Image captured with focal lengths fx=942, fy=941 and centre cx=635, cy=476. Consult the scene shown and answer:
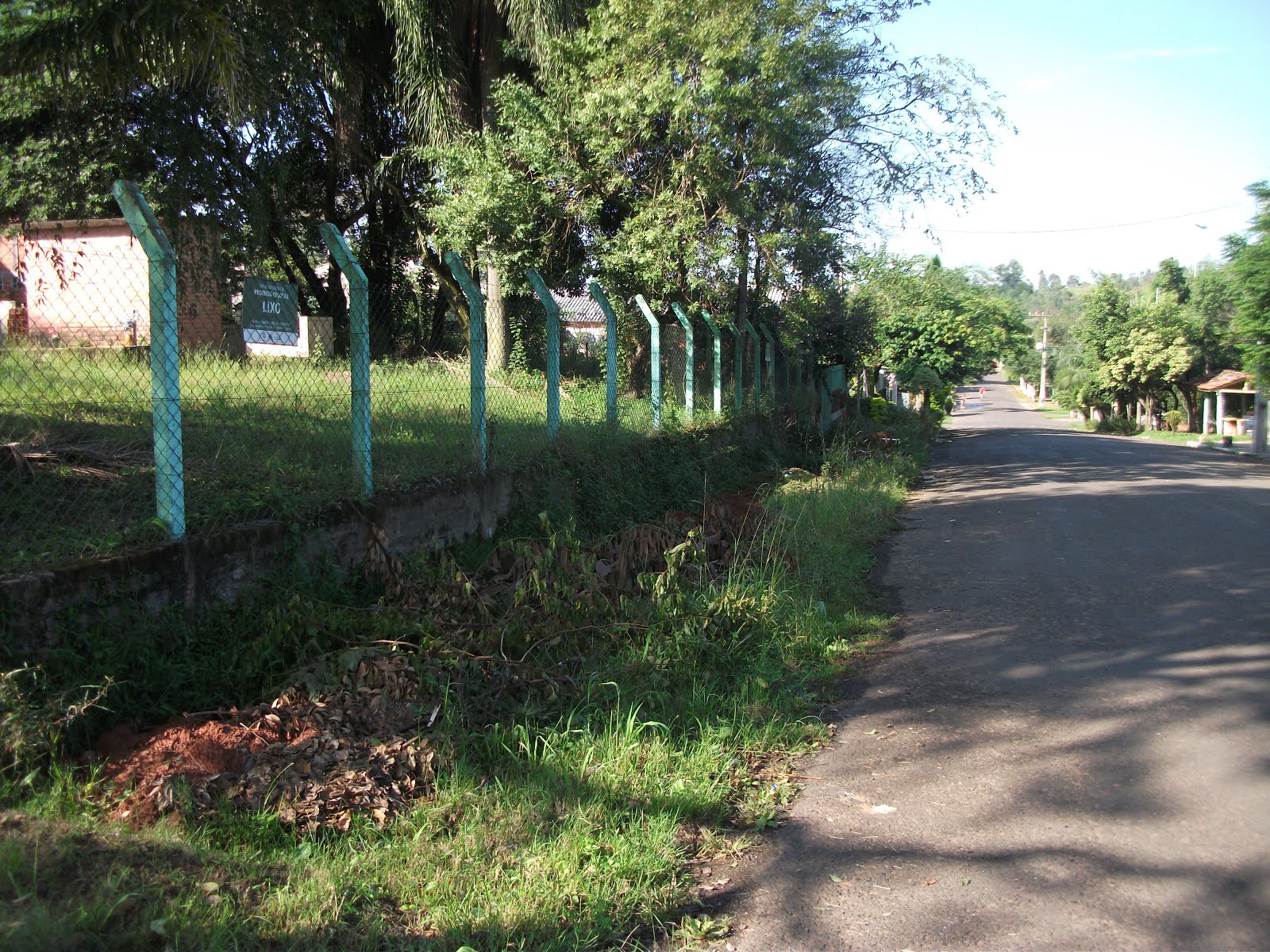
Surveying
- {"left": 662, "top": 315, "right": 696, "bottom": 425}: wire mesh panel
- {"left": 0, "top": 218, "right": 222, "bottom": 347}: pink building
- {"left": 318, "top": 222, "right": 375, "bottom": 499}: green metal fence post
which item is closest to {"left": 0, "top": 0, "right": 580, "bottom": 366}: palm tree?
{"left": 0, "top": 218, "right": 222, "bottom": 347}: pink building

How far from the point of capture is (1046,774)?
4109 mm

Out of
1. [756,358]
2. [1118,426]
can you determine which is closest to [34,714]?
[756,358]

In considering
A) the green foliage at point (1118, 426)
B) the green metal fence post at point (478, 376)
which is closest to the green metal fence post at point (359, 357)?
the green metal fence post at point (478, 376)

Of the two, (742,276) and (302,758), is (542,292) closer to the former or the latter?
(302,758)

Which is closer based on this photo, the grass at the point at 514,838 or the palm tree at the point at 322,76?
the grass at the point at 514,838

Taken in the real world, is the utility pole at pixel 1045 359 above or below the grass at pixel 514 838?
above

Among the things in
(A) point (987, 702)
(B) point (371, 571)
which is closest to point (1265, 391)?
(A) point (987, 702)

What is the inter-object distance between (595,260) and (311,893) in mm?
12295

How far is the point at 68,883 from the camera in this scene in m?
2.84

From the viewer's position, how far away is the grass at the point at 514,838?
113 inches

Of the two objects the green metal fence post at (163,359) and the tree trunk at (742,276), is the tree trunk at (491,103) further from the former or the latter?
the green metal fence post at (163,359)

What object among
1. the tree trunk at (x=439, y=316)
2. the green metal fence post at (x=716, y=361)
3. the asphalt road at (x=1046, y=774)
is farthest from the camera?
the tree trunk at (x=439, y=316)

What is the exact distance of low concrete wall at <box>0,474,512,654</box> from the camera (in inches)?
149

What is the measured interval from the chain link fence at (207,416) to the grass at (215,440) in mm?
13
